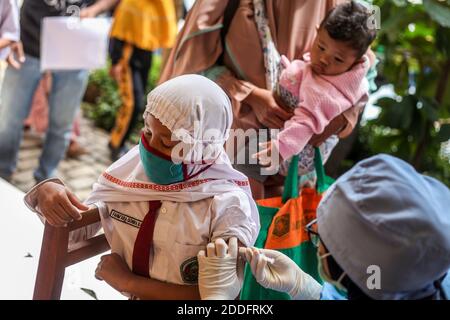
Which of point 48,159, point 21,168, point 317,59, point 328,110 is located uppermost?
point 317,59

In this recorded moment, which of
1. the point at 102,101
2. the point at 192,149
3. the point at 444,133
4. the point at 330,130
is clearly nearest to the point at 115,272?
the point at 192,149

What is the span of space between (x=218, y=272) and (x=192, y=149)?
0.78 ft

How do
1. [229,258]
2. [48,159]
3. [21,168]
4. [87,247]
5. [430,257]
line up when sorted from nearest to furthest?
1. [430,257]
2. [229,258]
3. [87,247]
4. [48,159]
5. [21,168]

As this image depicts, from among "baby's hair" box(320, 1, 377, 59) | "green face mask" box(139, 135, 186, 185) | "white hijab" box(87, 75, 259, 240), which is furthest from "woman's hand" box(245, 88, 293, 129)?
"green face mask" box(139, 135, 186, 185)

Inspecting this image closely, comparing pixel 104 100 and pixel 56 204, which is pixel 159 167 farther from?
pixel 104 100

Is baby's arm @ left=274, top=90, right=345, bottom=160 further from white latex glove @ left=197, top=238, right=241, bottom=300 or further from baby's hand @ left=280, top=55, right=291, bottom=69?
white latex glove @ left=197, top=238, right=241, bottom=300

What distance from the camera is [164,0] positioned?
315cm

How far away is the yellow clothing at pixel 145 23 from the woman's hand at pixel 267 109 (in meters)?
1.85

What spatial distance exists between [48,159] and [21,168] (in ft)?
1.22

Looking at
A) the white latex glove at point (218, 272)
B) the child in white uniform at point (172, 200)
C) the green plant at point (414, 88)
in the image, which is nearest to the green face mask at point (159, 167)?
the child in white uniform at point (172, 200)

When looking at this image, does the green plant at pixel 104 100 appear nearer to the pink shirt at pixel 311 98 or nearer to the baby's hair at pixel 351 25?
the pink shirt at pixel 311 98

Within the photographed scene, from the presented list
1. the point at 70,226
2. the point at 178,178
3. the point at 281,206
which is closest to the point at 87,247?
the point at 70,226

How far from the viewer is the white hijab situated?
97 centimetres

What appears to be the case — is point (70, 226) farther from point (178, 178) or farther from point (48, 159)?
point (48, 159)
